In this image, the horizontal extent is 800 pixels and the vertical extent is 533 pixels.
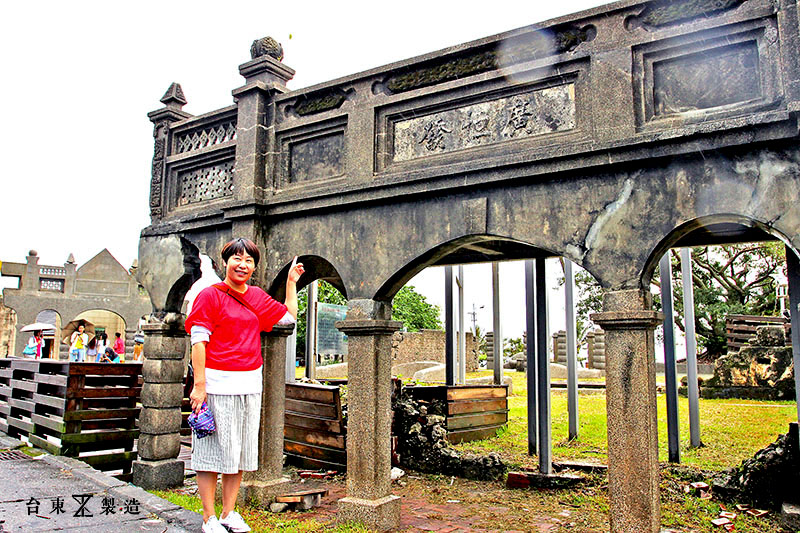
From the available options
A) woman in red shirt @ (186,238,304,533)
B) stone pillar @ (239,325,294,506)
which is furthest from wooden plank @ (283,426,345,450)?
woman in red shirt @ (186,238,304,533)

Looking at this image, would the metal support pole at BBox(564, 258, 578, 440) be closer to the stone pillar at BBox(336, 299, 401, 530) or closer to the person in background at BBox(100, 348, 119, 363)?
the stone pillar at BBox(336, 299, 401, 530)

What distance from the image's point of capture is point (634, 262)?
494cm

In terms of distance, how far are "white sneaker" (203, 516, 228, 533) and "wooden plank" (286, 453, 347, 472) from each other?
173 inches

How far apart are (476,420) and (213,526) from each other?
680 centimetres

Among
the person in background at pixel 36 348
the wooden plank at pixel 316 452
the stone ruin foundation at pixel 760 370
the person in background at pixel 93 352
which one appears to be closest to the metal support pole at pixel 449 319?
the wooden plank at pixel 316 452

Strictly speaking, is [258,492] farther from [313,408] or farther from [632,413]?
[632,413]

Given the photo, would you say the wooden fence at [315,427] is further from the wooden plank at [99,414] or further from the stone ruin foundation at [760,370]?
the stone ruin foundation at [760,370]

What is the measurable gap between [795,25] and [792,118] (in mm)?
697

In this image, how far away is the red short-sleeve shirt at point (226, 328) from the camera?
442 centimetres

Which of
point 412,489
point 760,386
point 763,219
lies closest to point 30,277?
point 412,489

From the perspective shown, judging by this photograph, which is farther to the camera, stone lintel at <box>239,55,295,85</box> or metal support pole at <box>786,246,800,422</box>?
stone lintel at <box>239,55,295,85</box>

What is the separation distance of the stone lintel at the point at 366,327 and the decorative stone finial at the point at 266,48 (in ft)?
11.2

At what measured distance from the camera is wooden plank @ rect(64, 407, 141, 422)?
8.14 meters

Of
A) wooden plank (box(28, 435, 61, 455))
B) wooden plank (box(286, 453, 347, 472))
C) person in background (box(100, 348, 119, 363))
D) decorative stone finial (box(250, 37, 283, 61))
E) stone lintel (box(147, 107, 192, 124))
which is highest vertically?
decorative stone finial (box(250, 37, 283, 61))
